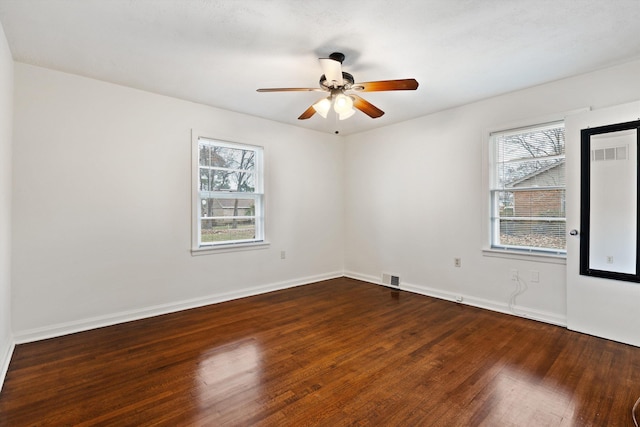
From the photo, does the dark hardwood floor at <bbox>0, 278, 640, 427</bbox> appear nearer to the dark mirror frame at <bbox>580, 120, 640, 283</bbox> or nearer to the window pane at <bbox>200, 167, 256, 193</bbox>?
the dark mirror frame at <bbox>580, 120, 640, 283</bbox>

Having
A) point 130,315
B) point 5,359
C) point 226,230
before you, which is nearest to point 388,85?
point 226,230

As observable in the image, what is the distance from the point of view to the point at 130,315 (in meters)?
3.40

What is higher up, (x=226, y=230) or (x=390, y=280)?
(x=226, y=230)

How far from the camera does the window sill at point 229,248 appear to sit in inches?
155

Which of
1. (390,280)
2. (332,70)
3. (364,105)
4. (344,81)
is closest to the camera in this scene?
(332,70)

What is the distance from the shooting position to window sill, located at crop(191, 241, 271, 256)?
393 centimetres

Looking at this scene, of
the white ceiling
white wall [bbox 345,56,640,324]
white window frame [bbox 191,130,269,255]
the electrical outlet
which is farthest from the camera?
white window frame [bbox 191,130,269,255]

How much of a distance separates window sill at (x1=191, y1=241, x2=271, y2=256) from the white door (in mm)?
3683

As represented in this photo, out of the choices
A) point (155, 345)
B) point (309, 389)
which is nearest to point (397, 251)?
point (309, 389)

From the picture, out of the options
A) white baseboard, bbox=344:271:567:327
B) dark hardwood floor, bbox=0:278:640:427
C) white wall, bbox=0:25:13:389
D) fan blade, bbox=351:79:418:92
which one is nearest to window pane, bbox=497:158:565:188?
white baseboard, bbox=344:271:567:327

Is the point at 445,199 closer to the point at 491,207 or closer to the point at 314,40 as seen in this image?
the point at 491,207

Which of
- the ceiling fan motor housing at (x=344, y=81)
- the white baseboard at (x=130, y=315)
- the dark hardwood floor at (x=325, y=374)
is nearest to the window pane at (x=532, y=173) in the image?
the dark hardwood floor at (x=325, y=374)

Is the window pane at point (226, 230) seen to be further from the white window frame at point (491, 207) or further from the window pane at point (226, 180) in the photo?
the white window frame at point (491, 207)

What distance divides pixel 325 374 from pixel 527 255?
2705 mm
